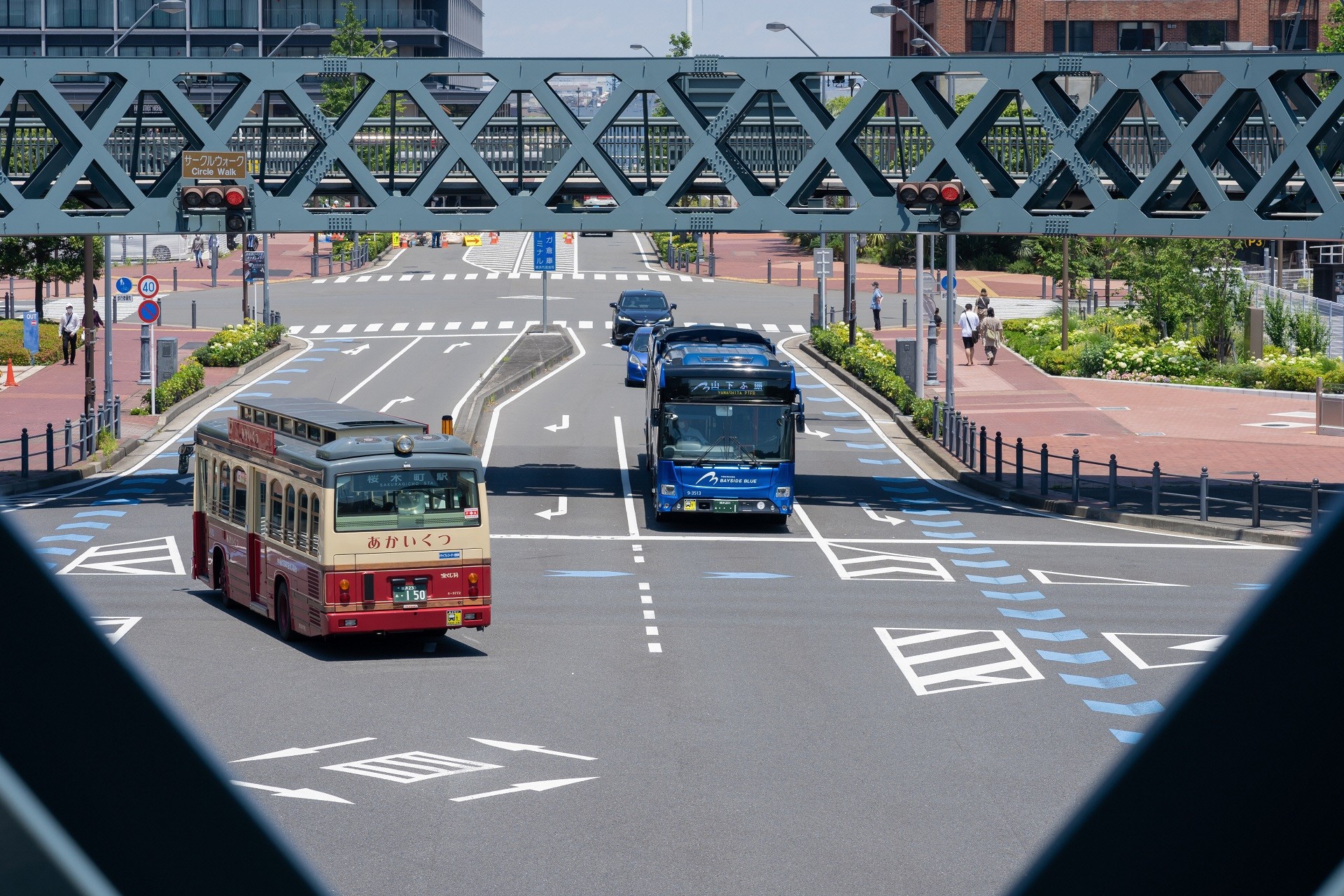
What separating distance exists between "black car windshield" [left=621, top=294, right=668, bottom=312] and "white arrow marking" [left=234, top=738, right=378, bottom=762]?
44741mm

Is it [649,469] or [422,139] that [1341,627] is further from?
[422,139]

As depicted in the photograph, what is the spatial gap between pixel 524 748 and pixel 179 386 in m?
30.8

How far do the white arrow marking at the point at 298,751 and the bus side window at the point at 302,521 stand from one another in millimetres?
5157

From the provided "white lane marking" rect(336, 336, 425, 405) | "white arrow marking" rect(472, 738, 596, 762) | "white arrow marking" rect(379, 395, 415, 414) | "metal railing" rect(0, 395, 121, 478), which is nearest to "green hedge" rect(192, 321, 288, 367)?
"white lane marking" rect(336, 336, 425, 405)

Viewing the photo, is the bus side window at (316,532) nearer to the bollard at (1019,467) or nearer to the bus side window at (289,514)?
the bus side window at (289,514)

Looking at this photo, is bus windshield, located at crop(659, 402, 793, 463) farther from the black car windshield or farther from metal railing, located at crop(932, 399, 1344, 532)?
the black car windshield

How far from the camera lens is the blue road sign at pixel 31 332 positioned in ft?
149

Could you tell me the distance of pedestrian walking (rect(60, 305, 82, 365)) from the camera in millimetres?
48656

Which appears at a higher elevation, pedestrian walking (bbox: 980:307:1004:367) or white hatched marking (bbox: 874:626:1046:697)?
pedestrian walking (bbox: 980:307:1004:367)

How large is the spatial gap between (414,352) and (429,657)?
37.4 meters

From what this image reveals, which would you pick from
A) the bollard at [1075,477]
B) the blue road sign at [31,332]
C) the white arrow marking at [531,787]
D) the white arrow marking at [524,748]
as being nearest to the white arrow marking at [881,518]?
the bollard at [1075,477]

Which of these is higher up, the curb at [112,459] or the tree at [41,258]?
the tree at [41,258]

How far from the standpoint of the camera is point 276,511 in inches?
797

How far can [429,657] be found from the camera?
1884cm
